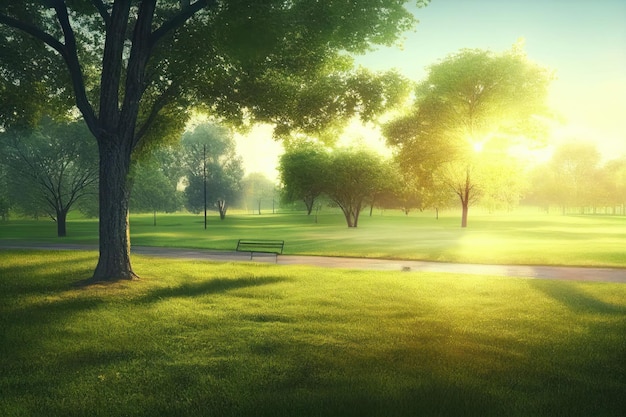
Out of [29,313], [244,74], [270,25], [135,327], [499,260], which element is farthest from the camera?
[499,260]

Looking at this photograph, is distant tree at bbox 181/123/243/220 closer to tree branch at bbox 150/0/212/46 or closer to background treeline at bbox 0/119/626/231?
background treeline at bbox 0/119/626/231

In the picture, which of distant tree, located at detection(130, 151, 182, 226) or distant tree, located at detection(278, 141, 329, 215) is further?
distant tree, located at detection(130, 151, 182, 226)

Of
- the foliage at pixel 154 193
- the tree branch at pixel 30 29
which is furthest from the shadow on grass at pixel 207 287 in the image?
the foliage at pixel 154 193

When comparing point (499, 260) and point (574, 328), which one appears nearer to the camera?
point (574, 328)

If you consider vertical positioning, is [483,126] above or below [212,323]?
above

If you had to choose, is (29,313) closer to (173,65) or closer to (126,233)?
(126,233)

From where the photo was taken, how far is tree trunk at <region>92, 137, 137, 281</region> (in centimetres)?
1433

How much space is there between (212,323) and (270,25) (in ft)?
29.0

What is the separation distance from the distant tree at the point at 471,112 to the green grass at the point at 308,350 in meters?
33.1

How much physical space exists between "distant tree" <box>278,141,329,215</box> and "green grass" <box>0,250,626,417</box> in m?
46.5

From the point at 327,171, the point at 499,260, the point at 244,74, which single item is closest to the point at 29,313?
the point at 244,74

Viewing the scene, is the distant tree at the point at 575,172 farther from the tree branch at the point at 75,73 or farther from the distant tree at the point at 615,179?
the tree branch at the point at 75,73

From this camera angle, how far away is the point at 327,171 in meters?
60.0

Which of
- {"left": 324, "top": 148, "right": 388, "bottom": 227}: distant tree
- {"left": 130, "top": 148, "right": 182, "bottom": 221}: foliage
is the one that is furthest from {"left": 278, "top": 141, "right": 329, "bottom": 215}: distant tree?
{"left": 130, "top": 148, "right": 182, "bottom": 221}: foliage
